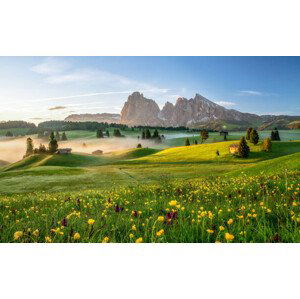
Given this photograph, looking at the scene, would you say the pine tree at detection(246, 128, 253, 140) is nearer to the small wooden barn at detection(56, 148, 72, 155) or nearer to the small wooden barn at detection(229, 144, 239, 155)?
the small wooden barn at detection(229, 144, 239, 155)

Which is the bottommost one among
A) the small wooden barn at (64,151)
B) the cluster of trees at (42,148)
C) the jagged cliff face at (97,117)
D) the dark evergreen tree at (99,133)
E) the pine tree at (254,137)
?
the small wooden barn at (64,151)

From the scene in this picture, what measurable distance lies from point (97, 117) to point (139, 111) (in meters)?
1.47

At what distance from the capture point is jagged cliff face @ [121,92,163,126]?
29.9 ft

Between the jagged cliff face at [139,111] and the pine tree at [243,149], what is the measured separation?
2726 millimetres

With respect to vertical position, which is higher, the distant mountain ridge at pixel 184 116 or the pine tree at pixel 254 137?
the distant mountain ridge at pixel 184 116

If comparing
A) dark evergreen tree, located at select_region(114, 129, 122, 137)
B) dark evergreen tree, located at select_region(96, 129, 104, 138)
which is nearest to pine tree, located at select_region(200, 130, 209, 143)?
dark evergreen tree, located at select_region(114, 129, 122, 137)

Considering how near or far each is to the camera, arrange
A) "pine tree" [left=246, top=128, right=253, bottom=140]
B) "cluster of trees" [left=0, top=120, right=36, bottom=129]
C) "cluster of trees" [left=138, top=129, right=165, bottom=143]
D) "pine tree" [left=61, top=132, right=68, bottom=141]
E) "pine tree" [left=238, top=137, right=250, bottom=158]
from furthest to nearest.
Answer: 1. "cluster of trees" [left=138, top=129, right=165, bottom=143]
2. "pine tree" [left=61, top=132, right=68, bottom=141]
3. "pine tree" [left=238, top=137, right=250, bottom=158]
4. "pine tree" [left=246, top=128, right=253, bottom=140]
5. "cluster of trees" [left=0, top=120, right=36, bottom=129]


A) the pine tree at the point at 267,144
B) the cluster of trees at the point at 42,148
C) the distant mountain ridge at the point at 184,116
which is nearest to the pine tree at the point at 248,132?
the distant mountain ridge at the point at 184,116

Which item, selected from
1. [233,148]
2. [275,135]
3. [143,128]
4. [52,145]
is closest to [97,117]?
[143,128]

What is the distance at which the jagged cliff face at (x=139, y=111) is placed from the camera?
9127 mm

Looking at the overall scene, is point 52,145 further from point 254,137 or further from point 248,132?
point 254,137

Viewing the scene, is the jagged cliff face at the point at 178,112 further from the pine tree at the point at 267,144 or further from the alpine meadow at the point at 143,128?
the pine tree at the point at 267,144
